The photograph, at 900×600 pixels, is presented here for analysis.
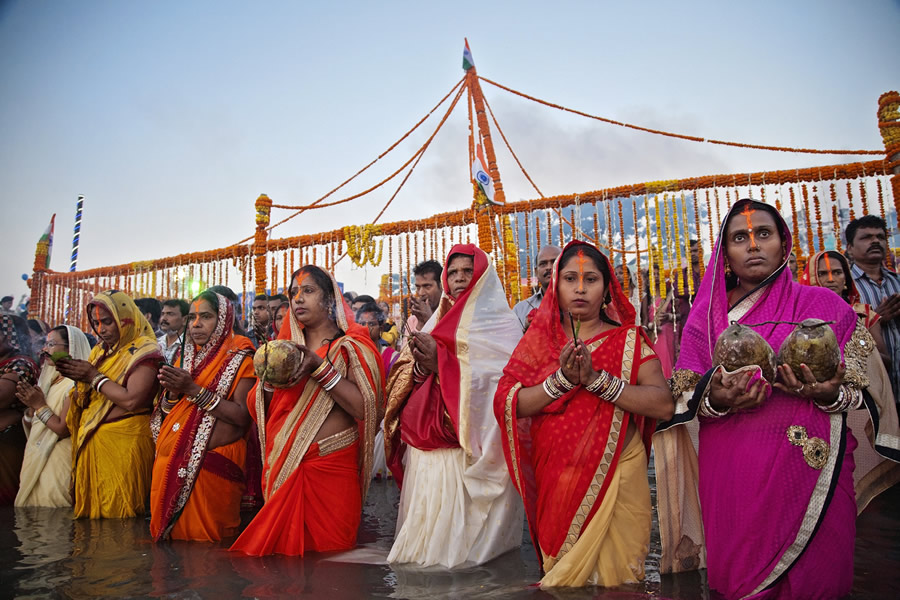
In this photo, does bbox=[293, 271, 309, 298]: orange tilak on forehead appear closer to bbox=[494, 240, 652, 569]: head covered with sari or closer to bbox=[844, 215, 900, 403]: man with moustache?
bbox=[494, 240, 652, 569]: head covered with sari

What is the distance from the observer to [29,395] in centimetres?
510

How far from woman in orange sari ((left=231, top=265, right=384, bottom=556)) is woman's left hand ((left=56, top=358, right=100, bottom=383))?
1374 mm

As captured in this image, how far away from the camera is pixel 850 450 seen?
2480 millimetres

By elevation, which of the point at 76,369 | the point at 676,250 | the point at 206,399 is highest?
the point at 676,250

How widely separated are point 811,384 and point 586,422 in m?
0.93

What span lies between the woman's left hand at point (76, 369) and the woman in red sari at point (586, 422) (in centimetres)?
318

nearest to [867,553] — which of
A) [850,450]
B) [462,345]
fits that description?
[850,450]

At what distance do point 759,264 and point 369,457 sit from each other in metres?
2.55

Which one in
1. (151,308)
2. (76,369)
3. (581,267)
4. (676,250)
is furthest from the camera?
(151,308)

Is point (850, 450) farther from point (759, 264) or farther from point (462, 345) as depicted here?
point (462, 345)

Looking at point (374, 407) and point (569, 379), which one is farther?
point (374, 407)

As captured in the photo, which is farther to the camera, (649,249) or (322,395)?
(649,249)

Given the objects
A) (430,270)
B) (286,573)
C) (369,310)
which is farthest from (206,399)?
(369,310)

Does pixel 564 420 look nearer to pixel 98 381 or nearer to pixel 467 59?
pixel 98 381
